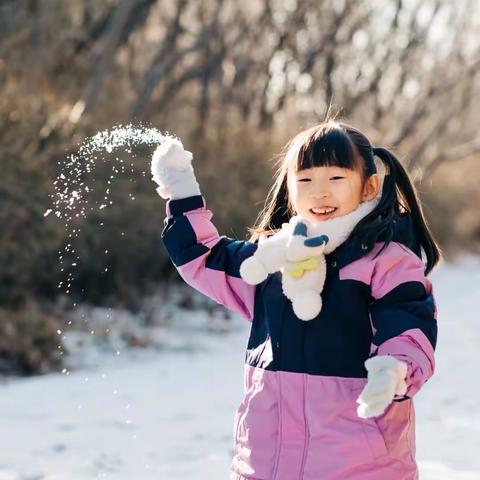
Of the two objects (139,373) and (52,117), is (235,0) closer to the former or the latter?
(52,117)

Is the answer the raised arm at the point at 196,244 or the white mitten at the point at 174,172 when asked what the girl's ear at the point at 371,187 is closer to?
the raised arm at the point at 196,244

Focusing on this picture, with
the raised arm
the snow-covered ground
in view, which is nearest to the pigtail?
the raised arm

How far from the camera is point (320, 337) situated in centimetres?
218

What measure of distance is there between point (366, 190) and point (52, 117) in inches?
251

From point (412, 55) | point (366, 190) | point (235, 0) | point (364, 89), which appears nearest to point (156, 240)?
point (235, 0)

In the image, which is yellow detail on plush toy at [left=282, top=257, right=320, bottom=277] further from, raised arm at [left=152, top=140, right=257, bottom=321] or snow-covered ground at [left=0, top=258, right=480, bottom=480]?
snow-covered ground at [left=0, top=258, right=480, bottom=480]

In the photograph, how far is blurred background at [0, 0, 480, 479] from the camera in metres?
7.61

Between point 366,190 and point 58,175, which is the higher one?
point 58,175

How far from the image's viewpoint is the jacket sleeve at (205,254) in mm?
2381

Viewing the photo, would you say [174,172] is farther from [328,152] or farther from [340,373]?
[340,373]

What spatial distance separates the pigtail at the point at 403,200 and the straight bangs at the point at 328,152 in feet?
0.35

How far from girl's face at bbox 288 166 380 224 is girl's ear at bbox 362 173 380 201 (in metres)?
0.02

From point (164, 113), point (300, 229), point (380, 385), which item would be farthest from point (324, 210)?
point (164, 113)

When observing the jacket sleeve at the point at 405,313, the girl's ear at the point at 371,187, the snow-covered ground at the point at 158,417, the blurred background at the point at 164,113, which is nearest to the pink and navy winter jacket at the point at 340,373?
the jacket sleeve at the point at 405,313
